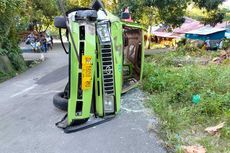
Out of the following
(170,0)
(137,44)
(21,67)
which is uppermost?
(170,0)

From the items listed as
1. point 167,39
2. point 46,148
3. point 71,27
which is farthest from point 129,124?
point 167,39

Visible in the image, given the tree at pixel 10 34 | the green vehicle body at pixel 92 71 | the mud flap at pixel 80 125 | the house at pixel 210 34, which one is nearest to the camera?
the green vehicle body at pixel 92 71

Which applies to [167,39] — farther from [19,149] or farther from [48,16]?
[19,149]

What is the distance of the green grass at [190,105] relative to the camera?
4328mm

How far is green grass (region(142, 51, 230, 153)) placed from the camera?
4.33m

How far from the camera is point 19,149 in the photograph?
173 inches

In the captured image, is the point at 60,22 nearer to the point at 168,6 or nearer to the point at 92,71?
the point at 92,71

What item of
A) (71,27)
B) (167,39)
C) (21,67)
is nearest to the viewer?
(71,27)

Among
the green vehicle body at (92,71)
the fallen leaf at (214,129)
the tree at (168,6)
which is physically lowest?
the fallen leaf at (214,129)

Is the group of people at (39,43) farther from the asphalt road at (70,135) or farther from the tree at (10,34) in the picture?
the asphalt road at (70,135)

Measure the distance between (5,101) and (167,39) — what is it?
29873 millimetres

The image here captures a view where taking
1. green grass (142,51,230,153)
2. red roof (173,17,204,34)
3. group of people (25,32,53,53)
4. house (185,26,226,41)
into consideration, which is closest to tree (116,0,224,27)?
house (185,26,226,41)

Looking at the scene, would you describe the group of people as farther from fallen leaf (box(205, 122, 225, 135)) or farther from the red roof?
fallen leaf (box(205, 122, 225, 135))

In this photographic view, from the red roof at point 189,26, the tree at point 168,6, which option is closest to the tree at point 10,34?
the tree at point 168,6
